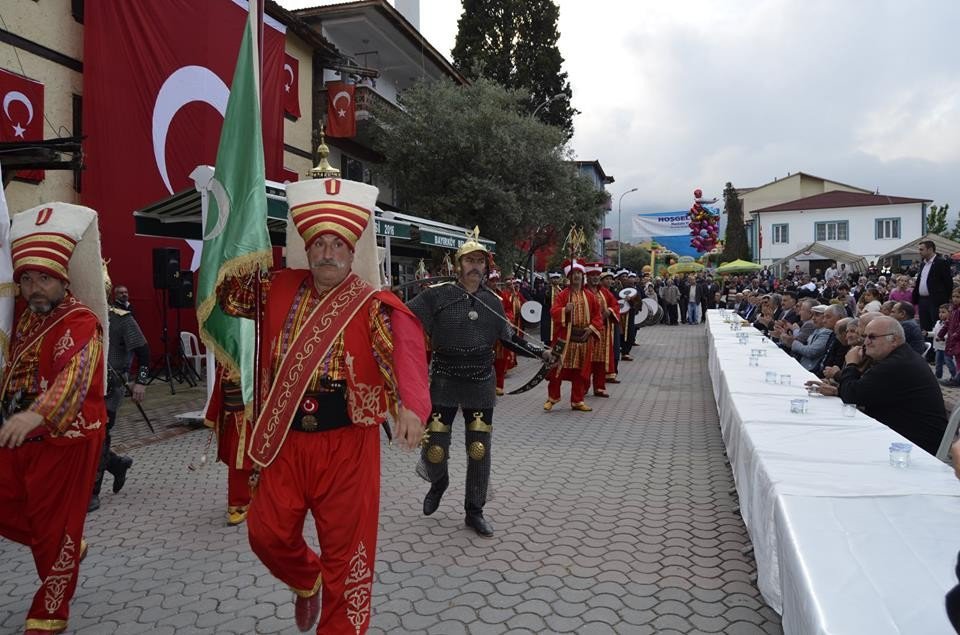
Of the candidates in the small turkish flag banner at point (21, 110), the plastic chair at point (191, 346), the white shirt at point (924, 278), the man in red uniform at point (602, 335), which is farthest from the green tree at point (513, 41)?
the small turkish flag banner at point (21, 110)

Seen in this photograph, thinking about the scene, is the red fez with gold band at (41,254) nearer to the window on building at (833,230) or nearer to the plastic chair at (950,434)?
the plastic chair at (950,434)

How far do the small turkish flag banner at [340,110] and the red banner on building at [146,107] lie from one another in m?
4.76

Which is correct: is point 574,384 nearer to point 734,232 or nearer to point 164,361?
point 164,361

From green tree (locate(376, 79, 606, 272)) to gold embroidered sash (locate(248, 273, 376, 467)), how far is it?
55.3 ft

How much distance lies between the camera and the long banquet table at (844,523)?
7.17 ft

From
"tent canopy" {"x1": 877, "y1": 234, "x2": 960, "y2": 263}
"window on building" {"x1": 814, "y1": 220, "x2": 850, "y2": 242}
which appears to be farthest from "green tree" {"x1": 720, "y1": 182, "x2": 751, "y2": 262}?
"tent canopy" {"x1": 877, "y1": 234, "x2": 960, "y2": 263}

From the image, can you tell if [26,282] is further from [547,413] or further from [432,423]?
[547,413]

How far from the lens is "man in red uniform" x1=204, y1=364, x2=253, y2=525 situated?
5.09m

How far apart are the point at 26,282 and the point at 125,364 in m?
3.26

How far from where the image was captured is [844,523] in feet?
9.16

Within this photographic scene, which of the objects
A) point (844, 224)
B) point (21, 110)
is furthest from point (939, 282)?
point (844, 224)

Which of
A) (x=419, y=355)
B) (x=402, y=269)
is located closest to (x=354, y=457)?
(x=419, y=355)

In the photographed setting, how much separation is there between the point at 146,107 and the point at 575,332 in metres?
7.92

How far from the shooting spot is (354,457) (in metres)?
3.05
